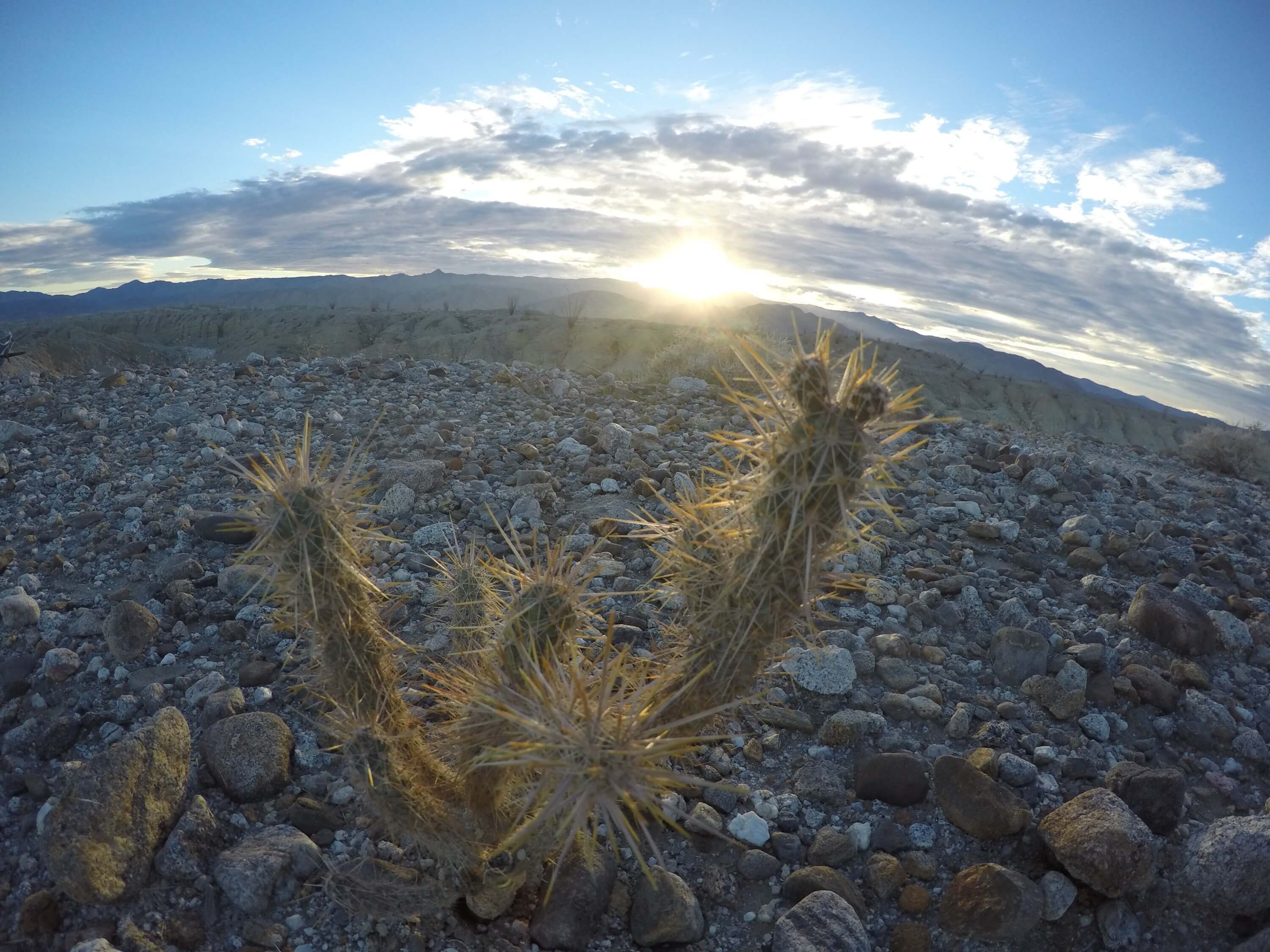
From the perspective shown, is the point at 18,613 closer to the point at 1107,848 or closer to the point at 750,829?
the point at 750,829

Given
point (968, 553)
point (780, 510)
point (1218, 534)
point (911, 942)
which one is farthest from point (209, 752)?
point (1218, 534)

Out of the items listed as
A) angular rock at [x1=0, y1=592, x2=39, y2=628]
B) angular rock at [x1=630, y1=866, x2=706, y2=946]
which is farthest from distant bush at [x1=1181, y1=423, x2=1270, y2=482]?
angular rock at [x1=0, y1=592, x2=39, y2=628]

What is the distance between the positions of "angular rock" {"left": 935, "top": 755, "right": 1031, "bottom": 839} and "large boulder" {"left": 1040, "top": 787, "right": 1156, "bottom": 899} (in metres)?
0.18

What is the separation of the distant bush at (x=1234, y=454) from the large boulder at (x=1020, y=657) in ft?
29.4

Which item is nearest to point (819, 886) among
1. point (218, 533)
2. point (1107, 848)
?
point (1107, 848)

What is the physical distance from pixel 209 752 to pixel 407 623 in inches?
55.3

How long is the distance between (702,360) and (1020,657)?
8.46 metres

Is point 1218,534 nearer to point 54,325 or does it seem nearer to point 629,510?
point 629,510

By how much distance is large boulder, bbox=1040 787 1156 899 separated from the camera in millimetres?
2965

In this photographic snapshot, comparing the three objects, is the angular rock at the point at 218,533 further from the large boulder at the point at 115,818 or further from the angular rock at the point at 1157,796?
the angular rock at the point at 1157,796

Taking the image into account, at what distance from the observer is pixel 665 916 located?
2.83 m

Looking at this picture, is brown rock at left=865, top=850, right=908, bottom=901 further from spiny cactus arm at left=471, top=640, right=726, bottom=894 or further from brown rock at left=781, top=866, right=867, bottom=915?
spiny cactus arm at left=471, top=640, right=726, bottom=894

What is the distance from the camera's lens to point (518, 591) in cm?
273

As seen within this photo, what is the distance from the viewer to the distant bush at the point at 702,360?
1151 centimetres
